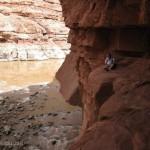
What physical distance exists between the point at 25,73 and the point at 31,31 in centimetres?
1174

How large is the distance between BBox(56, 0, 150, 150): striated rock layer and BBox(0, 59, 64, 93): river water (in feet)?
30.9

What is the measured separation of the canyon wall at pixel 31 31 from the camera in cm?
4175

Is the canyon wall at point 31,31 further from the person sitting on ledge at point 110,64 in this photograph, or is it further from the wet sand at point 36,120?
the person sitting on ledge at point 110,64

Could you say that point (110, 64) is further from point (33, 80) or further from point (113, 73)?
point (33, 80)

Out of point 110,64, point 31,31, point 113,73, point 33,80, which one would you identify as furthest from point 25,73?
point 113,73

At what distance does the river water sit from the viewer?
29.3m

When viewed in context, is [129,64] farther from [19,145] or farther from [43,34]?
[43,34]

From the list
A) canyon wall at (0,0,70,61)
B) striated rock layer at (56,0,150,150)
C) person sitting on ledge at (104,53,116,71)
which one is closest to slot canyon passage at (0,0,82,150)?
canyon wall at (0,0,70,61)

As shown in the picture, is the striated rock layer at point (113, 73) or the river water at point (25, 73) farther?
the river water at point (25, 73)

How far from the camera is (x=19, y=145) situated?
15.2 metres

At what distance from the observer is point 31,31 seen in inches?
1747

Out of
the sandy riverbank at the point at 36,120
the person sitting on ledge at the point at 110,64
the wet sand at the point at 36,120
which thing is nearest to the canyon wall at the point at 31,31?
the wet sand at the point at 36,120

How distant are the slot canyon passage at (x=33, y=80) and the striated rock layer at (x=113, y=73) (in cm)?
190

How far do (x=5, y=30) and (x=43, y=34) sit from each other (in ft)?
16.4
